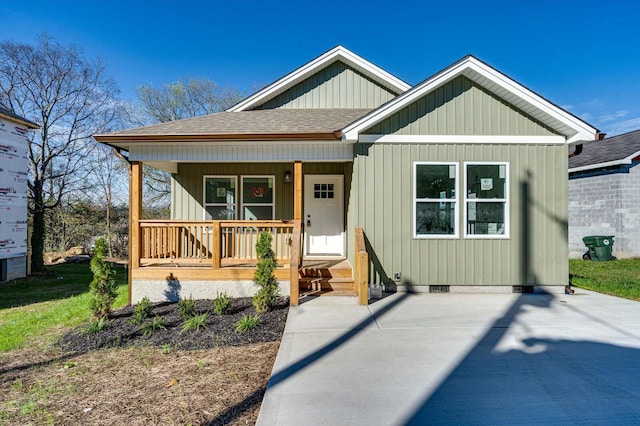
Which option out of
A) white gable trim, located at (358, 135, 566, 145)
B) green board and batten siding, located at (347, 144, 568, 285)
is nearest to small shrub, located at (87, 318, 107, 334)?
green board and batten siding, located at (347, 144, 568, 285)

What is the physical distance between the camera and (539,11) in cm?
1152

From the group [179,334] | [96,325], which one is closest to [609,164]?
[179,334]

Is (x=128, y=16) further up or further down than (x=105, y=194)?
further up

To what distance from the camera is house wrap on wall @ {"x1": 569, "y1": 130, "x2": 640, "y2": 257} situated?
12.6 meters

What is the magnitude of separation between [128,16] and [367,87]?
33.5ft

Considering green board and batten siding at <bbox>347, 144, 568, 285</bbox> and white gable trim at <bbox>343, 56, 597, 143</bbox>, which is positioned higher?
white gable trim at <bbox>343, 56, 597, 143</bbox>

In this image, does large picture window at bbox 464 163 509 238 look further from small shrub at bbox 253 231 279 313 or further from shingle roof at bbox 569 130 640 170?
shingle roof at bbox 569 130 640 170

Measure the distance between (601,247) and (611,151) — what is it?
421cm

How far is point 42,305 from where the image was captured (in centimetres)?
757

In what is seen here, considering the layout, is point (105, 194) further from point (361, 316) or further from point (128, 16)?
point (361, 316)

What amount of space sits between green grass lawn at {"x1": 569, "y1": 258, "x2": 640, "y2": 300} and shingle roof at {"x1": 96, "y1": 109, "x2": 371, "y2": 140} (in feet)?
21.6

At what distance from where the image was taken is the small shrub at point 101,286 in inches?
220

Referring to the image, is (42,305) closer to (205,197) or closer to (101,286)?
(101,286)

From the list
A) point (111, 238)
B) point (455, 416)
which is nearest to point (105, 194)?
point (111, 238)
